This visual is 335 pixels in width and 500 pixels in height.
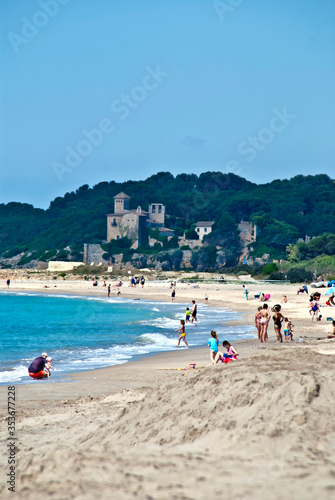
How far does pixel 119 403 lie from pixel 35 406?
1.40m

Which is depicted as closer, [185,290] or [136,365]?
[136,365]

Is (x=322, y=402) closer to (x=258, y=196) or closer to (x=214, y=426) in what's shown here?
(x=214, y=426)

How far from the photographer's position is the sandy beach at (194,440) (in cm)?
442

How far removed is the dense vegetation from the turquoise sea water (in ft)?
174

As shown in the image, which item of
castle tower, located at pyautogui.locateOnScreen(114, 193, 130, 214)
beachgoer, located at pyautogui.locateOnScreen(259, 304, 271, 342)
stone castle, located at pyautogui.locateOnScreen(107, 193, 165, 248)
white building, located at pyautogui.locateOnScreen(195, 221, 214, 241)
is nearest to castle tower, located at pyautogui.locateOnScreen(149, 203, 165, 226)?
stone castle, located at pyautogui.locateOnScreen(107, 193, 165, 248)

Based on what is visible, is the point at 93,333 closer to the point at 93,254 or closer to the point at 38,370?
the point at 38,370

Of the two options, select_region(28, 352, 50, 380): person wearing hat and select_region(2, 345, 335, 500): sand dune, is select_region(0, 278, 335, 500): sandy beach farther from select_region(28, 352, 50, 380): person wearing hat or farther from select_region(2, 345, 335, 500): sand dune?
select_region(28, 352, 50, 380): person wearing hat

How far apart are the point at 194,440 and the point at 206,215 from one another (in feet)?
381

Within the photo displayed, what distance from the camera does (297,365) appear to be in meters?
7.77

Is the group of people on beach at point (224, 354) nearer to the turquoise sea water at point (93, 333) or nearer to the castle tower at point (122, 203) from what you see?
the turquoise sea water at point (93, 333)

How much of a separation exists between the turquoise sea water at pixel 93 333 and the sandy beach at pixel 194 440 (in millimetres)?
5503

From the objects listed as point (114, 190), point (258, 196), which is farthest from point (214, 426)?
point (114, 190)

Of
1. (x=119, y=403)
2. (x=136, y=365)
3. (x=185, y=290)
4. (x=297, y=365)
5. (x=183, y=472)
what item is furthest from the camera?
(x=185, y=290)

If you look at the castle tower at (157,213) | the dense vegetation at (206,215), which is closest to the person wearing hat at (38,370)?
the dense vegetation at (206,215)
